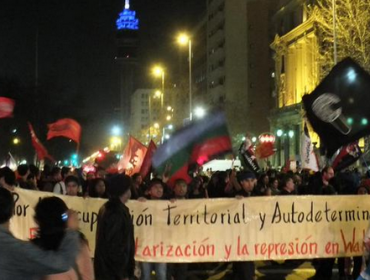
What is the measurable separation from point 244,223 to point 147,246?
142 cm

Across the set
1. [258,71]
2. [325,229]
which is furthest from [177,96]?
[325,229]

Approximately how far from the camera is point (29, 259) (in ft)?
10.4

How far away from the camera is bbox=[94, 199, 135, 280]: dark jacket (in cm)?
579

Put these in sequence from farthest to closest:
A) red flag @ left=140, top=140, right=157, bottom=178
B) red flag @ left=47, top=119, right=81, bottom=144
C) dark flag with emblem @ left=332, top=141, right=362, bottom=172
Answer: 1. red flag @ left=47, top=119, right=81, bottom=144
2. red flag @ left=140, top=140, right=157, bottom=178
3. dark flag with emblem @ left=332, top=141, right=362, bottom=172

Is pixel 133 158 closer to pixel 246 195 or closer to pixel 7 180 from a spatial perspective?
pixel 246 195

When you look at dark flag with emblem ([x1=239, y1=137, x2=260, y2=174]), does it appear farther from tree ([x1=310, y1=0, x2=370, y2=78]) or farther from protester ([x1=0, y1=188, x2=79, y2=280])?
tree ([x1=310, y1=0, x2=370, y2=78])

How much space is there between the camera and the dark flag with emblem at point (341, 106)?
770 centimetres

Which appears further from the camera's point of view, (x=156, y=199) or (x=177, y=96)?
(x=177, y=96)

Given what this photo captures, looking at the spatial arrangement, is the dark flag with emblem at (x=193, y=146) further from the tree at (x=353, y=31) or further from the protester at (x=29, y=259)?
the tree at (x=353, y=31)

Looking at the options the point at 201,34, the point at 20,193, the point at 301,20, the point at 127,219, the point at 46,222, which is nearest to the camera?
the point at 46,222

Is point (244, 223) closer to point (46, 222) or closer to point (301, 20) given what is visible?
point (46, 222)

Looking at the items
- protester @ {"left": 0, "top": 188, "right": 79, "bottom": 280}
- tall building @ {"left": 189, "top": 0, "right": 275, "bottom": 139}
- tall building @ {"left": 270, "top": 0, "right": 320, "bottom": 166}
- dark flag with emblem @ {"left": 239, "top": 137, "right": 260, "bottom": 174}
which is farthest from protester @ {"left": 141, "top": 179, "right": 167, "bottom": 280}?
tall building @ {"left": 189, "top": 0, "right": 275, "bottom": 139}

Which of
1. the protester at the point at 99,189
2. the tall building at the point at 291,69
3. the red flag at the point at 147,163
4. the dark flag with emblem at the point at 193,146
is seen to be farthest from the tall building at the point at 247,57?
the protester at the point at 99,189

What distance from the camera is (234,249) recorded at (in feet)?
29.2
